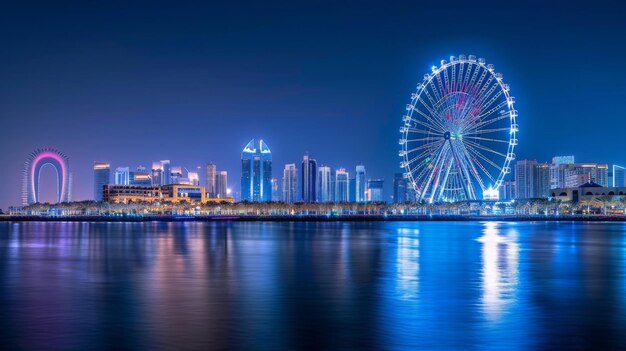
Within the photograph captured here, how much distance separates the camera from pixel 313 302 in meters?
21.1

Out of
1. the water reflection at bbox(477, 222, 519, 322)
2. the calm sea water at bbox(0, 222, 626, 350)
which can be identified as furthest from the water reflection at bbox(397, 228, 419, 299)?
the water reflection at bbox(477, 222, 519, 322)

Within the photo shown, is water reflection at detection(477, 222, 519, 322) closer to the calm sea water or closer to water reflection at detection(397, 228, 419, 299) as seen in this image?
the calm sea water

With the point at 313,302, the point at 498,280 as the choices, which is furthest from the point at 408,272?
the point at 313,302

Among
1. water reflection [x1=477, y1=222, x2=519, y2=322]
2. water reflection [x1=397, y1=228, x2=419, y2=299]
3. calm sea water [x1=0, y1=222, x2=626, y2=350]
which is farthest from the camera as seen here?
water reflection [x1=397, y1=228, x2=419, y2=299]

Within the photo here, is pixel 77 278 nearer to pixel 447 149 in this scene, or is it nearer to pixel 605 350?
pixel 605 350

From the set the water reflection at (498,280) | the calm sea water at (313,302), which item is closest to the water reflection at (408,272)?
the calm sea water at (313,302)

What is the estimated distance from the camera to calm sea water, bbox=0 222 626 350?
50.4ft

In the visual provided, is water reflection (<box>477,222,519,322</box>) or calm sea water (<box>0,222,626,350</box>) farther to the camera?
water reflection (<box>477,222,519,322</box>)

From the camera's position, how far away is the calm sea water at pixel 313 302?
15.4 metres

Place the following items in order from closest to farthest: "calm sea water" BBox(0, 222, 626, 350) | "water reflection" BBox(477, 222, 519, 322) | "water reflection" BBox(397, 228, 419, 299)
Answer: "calm sea water" BBox(0, 222, 626, 350)
"water reflection" BBox(477, 222, 519, 322)
"water reflection" BBox(397, 228, 419, 299)

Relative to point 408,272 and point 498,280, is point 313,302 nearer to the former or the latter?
point 498,280

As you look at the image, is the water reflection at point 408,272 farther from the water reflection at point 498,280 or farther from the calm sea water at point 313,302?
the water reflection at point 498,280

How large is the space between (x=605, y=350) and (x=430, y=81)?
6338 cm

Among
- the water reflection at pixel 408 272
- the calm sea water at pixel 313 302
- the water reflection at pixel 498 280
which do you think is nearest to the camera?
the calm sea water at pixel 313 302
